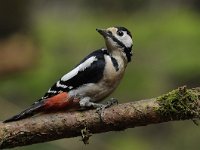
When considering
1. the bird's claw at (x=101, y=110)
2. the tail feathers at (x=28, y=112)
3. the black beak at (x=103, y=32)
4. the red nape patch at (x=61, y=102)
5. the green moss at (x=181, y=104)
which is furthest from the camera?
the black beak at (x=103, y=32)

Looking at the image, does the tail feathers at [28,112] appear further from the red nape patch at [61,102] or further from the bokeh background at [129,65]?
the bokeh background at [129,65]

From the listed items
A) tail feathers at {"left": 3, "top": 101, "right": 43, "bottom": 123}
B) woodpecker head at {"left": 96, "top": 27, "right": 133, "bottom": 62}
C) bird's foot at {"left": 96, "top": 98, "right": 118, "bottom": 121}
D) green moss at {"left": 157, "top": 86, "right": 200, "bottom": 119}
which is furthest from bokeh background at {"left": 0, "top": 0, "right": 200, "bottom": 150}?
green moss at {"left": 157, "top": 86, "right": 200, "bottom": 119}

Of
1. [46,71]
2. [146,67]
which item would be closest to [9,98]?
[46,71]

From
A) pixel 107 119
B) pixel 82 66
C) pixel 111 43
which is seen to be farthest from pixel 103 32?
pixel 107 119

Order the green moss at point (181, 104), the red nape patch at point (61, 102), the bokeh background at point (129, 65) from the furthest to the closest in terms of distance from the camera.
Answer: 1. the bokeh background at point (129, 65)
2. the red nape patch at point (61, 102)
3. the green moss at point (181, 104)

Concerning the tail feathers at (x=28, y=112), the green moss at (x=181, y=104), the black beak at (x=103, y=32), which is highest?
the black beak at (x=103, y=32)

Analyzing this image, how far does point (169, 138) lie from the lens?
29.3 feet

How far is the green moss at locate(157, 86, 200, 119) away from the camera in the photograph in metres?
3.42

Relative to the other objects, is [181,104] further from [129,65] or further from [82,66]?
[129,65]

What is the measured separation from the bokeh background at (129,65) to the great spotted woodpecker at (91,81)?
3441 millimetres

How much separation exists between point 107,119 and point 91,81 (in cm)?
33

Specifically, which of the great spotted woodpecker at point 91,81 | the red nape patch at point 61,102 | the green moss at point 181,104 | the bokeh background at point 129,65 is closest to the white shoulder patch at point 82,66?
the great spotted woodpecker at point 91,81

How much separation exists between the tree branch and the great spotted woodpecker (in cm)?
11

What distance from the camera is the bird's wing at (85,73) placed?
3.75 meters
